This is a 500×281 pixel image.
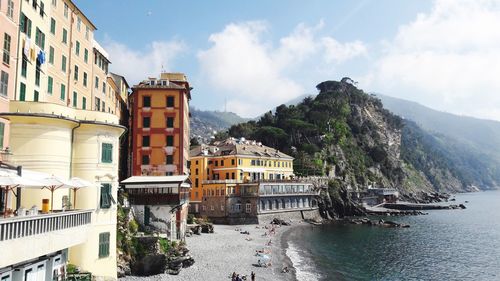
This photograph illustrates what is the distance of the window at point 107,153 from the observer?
3033 cm

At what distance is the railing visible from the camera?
53.9 feet

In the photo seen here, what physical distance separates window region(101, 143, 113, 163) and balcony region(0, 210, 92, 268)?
19.9 feet

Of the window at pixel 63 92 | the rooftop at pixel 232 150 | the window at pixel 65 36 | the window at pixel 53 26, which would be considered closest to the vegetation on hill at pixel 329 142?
the rooftop at pixel 232 150

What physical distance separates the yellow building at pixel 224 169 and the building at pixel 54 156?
5647cm

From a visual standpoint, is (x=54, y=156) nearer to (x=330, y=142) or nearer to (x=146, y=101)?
(x=146, y=101)

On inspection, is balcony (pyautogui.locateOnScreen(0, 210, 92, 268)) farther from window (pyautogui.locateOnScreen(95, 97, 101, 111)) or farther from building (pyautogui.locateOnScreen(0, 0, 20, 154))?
window (pyautogui.locateOnScreen(95, 97, 101, 111))

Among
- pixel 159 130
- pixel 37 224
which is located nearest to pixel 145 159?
pixel 159 130

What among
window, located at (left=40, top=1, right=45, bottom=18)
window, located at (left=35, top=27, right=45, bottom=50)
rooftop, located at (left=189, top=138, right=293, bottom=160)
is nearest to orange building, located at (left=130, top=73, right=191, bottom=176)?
window, located at (left=35, top=27, right=45, bottom=50)

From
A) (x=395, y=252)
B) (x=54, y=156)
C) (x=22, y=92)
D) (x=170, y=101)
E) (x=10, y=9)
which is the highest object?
(x=170, y=101)

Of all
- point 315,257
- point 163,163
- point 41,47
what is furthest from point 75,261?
point 315,257

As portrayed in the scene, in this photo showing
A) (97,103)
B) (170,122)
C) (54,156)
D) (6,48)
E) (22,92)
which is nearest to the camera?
(54,156)

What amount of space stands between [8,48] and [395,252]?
6451 centimetres

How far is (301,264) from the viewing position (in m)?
57.2

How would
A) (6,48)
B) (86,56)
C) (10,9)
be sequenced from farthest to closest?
1. (86,56)
2. (10,9)
3. (6,48)
